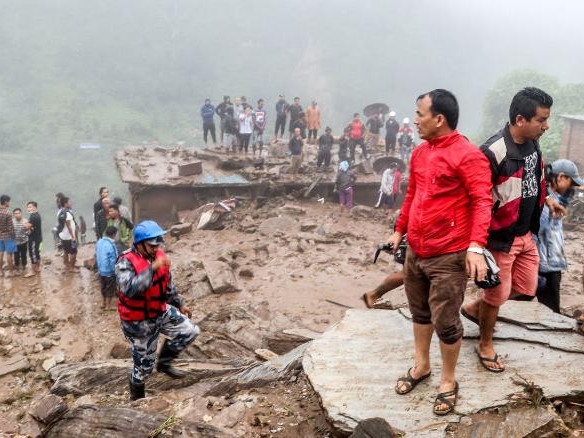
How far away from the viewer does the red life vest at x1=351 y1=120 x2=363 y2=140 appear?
55.6 ft

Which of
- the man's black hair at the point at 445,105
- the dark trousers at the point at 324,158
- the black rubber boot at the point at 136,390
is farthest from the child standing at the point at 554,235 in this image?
the dark trousers at the point at 324,158

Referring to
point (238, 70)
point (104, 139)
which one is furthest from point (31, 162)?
point (238, 70)

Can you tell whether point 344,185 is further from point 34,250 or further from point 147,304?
point 147,304

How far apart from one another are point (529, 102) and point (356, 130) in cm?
1426

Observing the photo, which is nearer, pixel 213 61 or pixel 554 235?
pixel 554 235

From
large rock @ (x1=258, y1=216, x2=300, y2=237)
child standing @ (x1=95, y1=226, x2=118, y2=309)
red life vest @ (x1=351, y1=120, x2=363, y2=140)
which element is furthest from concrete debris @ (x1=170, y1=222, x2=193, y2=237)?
red life vest @ (x1=351, y1=120, x2=363, y2=140)

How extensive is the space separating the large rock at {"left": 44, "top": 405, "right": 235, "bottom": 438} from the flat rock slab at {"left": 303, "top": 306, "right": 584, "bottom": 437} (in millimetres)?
774

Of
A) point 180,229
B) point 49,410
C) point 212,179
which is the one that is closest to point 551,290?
point 49,410

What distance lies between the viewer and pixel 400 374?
343 centimetres

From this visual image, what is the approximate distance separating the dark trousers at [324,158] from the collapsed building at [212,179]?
199 millimetres

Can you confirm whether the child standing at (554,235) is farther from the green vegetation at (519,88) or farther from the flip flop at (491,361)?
the green vegetation at (519,88)

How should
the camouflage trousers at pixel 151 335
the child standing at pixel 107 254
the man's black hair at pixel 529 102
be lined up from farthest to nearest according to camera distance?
the child standing at pixel 107 254
the camouflage trousers at pixel 151 335
the man's black hair at pixel 529 102

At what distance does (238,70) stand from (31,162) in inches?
1280

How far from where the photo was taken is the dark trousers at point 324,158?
54.2 feet
